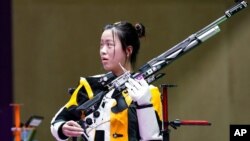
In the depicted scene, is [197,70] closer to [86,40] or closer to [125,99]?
[86,40]

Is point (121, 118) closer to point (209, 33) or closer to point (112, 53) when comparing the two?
point (112, 53)

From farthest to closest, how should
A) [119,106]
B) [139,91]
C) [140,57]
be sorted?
[140,57] < [119,106] < [139,91]

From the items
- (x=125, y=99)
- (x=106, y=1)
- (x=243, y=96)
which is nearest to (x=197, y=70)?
(x=243, y=96)

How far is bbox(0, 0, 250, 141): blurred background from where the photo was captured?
451cm

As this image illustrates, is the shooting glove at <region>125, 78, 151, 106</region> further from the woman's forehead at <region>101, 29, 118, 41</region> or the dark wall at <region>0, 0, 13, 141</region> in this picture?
the dark wall at <region>0, 0, 13, 141</region>

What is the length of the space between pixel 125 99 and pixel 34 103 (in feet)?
9.24

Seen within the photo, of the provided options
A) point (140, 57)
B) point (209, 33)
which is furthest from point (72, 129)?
point (140, 57)

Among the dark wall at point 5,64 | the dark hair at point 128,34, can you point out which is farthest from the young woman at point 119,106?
the dark wall at point 5,64

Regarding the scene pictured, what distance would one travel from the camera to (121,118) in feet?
5.90

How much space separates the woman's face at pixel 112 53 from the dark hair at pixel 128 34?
0.06ft

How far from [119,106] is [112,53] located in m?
0.19

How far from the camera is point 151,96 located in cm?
179

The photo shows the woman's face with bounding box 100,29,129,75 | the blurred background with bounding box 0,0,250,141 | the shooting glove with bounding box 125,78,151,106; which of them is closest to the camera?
the shooting glove with bounding box 125,78,151,106

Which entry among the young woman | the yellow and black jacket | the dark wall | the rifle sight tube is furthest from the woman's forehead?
the dark wall
